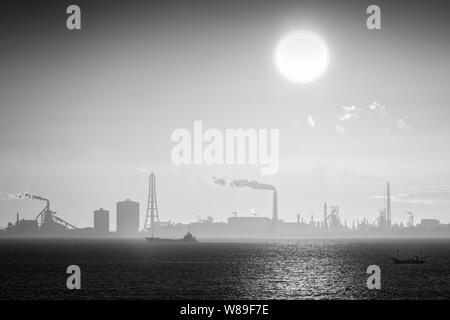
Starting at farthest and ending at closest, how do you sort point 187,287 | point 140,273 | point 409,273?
point 409,273
point 140,273
point 187,287

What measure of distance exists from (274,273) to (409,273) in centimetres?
3485

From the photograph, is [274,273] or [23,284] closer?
[23,284]

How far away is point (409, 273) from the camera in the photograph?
164375 mm
